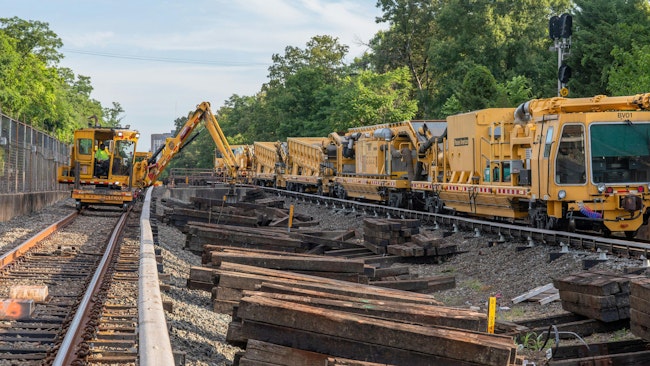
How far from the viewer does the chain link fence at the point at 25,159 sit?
82.0ft


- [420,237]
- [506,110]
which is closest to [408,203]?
[506,110]

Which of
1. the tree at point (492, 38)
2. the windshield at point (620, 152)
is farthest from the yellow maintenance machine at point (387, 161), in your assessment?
the tree at point (492, 38)

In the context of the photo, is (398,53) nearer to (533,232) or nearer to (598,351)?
(533,232)

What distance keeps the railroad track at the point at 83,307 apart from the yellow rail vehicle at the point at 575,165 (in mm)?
8291

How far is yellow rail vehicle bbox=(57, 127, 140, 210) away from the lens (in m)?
Answer: 30.0

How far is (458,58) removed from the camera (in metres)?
66.9

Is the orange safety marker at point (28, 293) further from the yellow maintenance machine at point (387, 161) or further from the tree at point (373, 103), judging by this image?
the tree at point (373, 103)

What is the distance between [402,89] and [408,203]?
44.7 metres

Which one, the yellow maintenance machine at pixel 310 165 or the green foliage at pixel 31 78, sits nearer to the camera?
the yellow maintenance machine at pixel 310 165

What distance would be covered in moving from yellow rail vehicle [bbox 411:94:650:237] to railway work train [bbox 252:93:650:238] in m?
0.02

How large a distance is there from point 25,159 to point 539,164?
18563mm

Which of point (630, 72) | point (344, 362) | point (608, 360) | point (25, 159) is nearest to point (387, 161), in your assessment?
point (25, 159)

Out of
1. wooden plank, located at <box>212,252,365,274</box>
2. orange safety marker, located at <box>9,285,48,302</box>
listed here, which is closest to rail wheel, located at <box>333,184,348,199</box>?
wooden plank, located at <box>212,252,365,274</box>

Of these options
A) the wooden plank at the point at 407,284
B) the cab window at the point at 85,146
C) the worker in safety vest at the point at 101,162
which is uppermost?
the cab window at the point at 85,146
